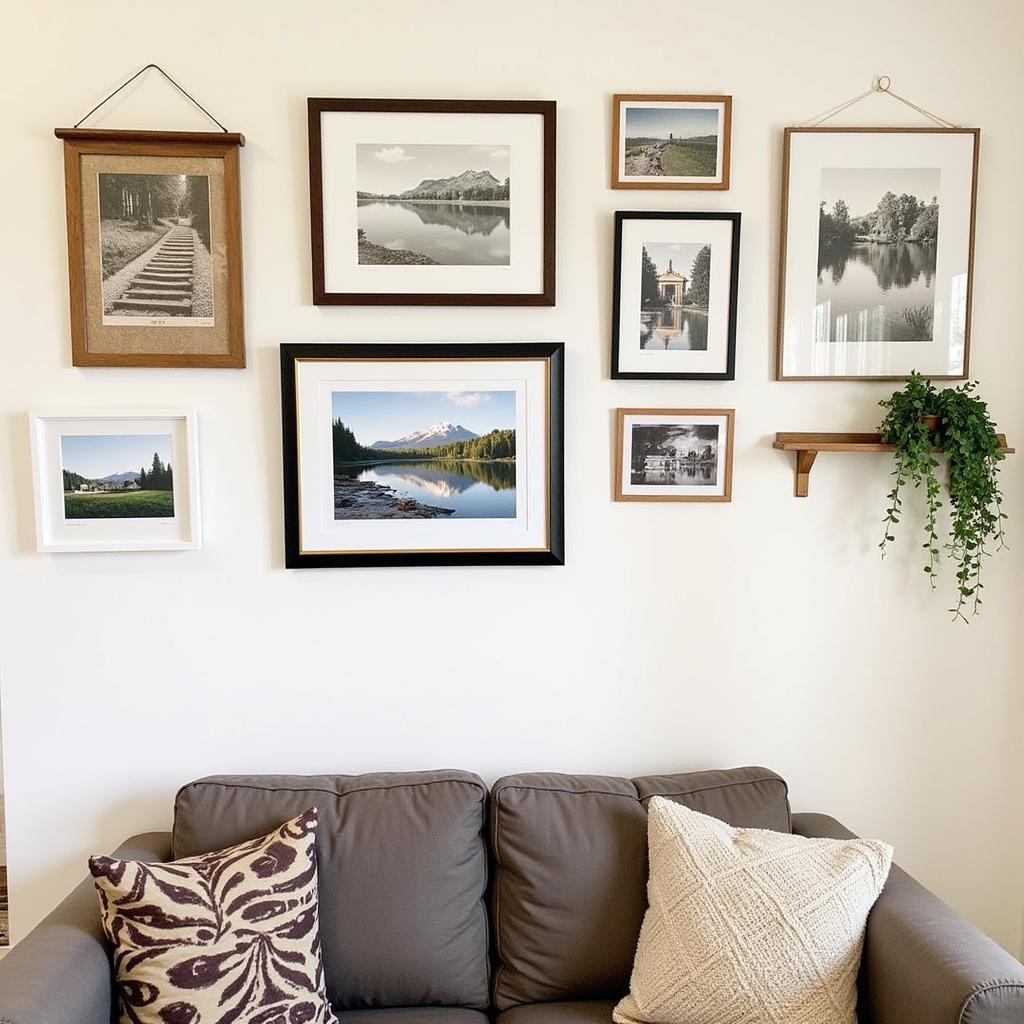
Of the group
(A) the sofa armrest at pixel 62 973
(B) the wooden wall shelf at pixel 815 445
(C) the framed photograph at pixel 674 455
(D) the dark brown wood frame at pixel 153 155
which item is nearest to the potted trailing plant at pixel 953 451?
(B) the wooden wall shelf at pixel 815 445

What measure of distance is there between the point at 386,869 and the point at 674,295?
1.40 meters

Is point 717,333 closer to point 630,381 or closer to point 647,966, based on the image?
point 630,381

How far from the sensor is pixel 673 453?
200 centimetres

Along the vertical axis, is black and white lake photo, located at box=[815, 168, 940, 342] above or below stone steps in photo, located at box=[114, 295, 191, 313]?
above

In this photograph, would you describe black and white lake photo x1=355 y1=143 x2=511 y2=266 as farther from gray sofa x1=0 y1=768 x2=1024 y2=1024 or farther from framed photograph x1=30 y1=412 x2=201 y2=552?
gray sofa x1=0 y1=768 x2=1024 y2=1024

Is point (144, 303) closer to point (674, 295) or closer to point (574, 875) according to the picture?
point (674, 295)

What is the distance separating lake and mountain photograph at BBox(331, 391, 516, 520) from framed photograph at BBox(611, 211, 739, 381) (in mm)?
315

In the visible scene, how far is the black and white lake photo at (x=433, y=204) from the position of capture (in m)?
1.92

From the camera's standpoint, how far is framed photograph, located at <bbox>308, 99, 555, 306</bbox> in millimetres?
1900

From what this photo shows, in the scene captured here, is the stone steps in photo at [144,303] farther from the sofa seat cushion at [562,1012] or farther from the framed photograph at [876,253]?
the sofa seat cushion at [562,1012]

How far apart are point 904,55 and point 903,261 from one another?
0.47m

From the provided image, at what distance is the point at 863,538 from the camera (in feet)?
6.70

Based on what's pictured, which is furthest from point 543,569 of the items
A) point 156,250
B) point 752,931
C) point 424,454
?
point 156,250

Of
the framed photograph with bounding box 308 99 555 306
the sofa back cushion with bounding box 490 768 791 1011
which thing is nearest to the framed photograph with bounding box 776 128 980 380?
the framed photograph with bounding box 308 99 555 306
